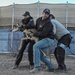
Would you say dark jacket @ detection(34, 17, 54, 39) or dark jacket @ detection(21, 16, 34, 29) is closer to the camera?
dark jacket @ detection(34, 17, 54, 39)

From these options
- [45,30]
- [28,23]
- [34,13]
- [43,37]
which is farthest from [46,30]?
[34,13]

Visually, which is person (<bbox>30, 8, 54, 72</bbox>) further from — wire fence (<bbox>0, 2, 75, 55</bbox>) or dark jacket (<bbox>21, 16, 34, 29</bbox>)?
wire fence (<bbox>0, 2, 75, 55</bbox>)

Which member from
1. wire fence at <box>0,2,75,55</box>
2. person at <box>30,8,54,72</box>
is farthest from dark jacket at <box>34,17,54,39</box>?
wire fence at <box>0,2,75,55</box>

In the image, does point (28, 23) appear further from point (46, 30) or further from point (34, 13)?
point (34, 13)

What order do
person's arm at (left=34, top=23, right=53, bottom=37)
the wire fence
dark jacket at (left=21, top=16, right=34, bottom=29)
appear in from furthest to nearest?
the wire fence, dark jacket at (left=21, top=16, right=34, bottom=29), person's arm at (left=34, top=23, right=53, bottom=37)

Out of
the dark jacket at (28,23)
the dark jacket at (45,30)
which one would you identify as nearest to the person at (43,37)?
the dark jacket at (45,30)

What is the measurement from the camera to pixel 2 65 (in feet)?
35.8

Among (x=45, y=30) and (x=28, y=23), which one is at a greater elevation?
(x=28, y=23)

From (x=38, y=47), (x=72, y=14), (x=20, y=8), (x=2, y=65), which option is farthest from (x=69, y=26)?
Answer: (x=38, y=47)

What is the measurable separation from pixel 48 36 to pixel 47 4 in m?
8.22

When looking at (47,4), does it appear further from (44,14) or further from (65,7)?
(44,14)

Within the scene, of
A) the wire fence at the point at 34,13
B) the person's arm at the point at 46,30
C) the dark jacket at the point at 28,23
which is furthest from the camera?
the wire fence at the point at 34,13

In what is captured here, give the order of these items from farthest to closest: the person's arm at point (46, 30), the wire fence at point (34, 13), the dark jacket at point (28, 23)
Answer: the wire fence at point (34, 13)
the dark jacket at point (28, 23)
the person's arm at point (46, 30)

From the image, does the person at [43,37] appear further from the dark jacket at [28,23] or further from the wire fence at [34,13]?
the wire fence at [34,13]
